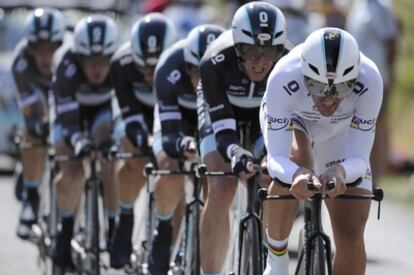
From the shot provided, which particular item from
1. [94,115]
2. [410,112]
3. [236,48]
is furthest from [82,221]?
[410,112]

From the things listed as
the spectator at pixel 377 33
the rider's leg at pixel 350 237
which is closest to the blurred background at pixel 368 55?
the spectator at pixel 377 33

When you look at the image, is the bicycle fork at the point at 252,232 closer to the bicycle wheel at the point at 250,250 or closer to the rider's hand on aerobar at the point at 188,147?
the bicycle wheel at the point at 250,250

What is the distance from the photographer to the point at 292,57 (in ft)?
28.1

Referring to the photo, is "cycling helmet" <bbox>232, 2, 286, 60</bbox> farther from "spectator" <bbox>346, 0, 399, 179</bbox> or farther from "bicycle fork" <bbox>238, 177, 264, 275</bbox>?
"spectator" <bbox>346, 0, 399, 179</bbox>

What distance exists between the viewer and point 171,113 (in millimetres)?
10750

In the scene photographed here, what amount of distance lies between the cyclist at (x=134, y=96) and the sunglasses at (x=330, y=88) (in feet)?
11.6

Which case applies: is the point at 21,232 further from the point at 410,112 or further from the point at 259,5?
the point at 410,112

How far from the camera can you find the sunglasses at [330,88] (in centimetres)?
815

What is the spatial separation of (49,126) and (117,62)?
202 centimetres

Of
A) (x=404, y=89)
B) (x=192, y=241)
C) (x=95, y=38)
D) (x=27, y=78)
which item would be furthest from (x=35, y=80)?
(x=404, y=89)

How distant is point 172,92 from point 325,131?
2.26 meters

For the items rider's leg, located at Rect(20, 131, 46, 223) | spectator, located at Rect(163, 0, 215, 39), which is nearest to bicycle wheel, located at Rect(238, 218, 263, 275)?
rider's leg, located at Rect(20, 131, 46, 223)

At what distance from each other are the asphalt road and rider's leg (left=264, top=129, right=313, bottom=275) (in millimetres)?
4028

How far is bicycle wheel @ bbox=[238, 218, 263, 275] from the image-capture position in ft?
30.0
